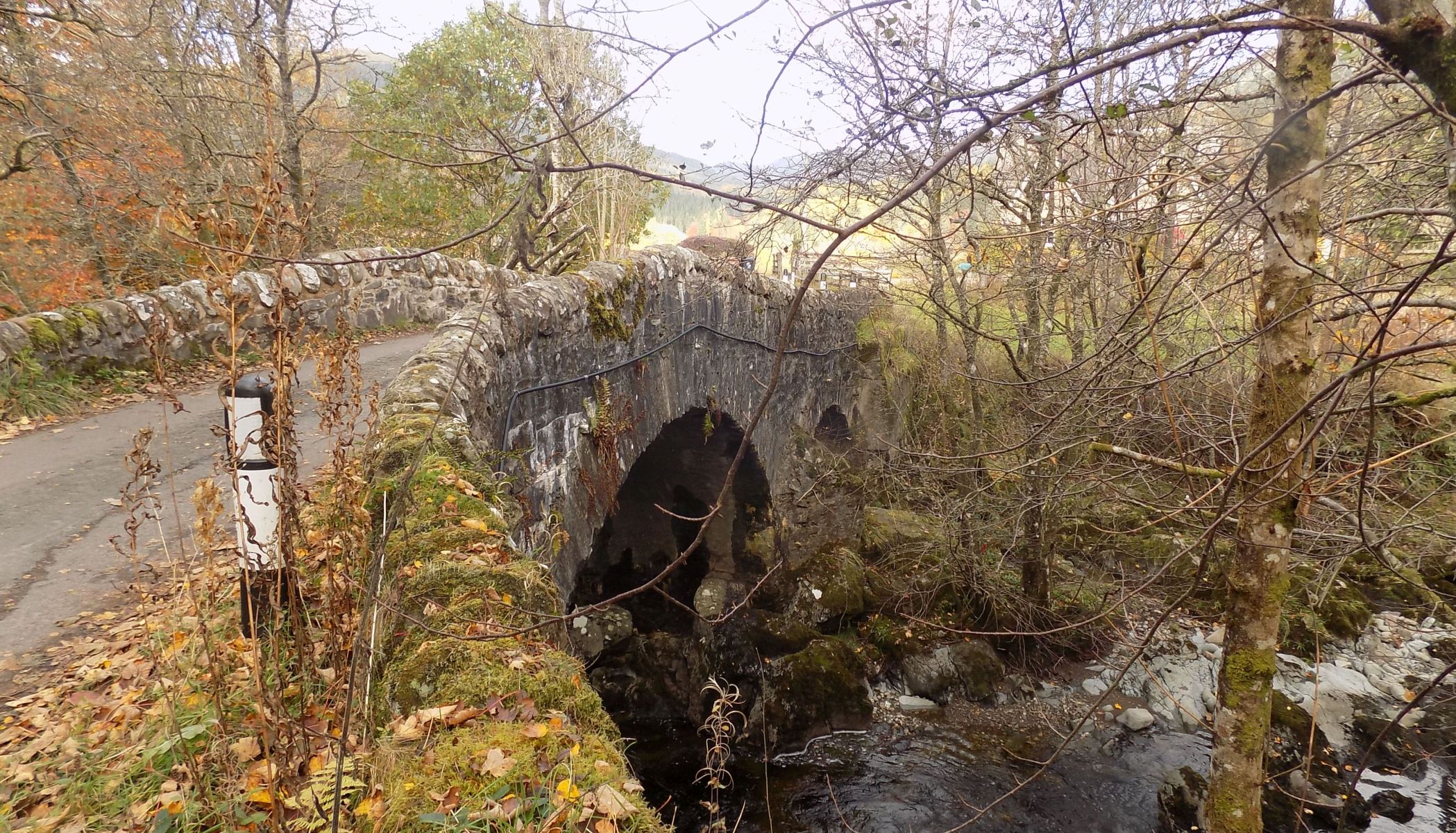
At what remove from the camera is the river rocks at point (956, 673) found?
290 inches

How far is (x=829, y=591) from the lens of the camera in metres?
8.52

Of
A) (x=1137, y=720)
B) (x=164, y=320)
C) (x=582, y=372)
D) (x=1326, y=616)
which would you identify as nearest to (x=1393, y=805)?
(x=1137, y=720)

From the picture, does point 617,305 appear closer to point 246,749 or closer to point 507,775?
point 246,749

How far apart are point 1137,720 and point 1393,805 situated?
1.78 metres

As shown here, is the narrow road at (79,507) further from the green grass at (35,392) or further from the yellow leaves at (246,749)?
the yellow leaves at (246,749)

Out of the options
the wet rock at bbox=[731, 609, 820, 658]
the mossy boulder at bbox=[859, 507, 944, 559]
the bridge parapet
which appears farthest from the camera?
the mossy boulder at bbox=[859, 507, 944, 559]

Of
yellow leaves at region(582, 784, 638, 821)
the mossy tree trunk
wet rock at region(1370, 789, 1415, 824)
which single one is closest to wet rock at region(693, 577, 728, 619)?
the mossy tree trunk

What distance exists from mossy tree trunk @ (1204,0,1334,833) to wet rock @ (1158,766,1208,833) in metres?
2.79

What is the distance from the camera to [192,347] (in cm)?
725

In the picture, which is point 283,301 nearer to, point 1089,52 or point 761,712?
point 1089,52

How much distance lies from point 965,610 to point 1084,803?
2.29m

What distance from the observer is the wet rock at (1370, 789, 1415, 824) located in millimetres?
5418

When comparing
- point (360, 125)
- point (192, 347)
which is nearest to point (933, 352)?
point (192, 347)

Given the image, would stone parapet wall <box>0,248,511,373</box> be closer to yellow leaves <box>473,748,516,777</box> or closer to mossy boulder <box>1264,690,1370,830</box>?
yellow leaves <box>473,748,516,777</box>
